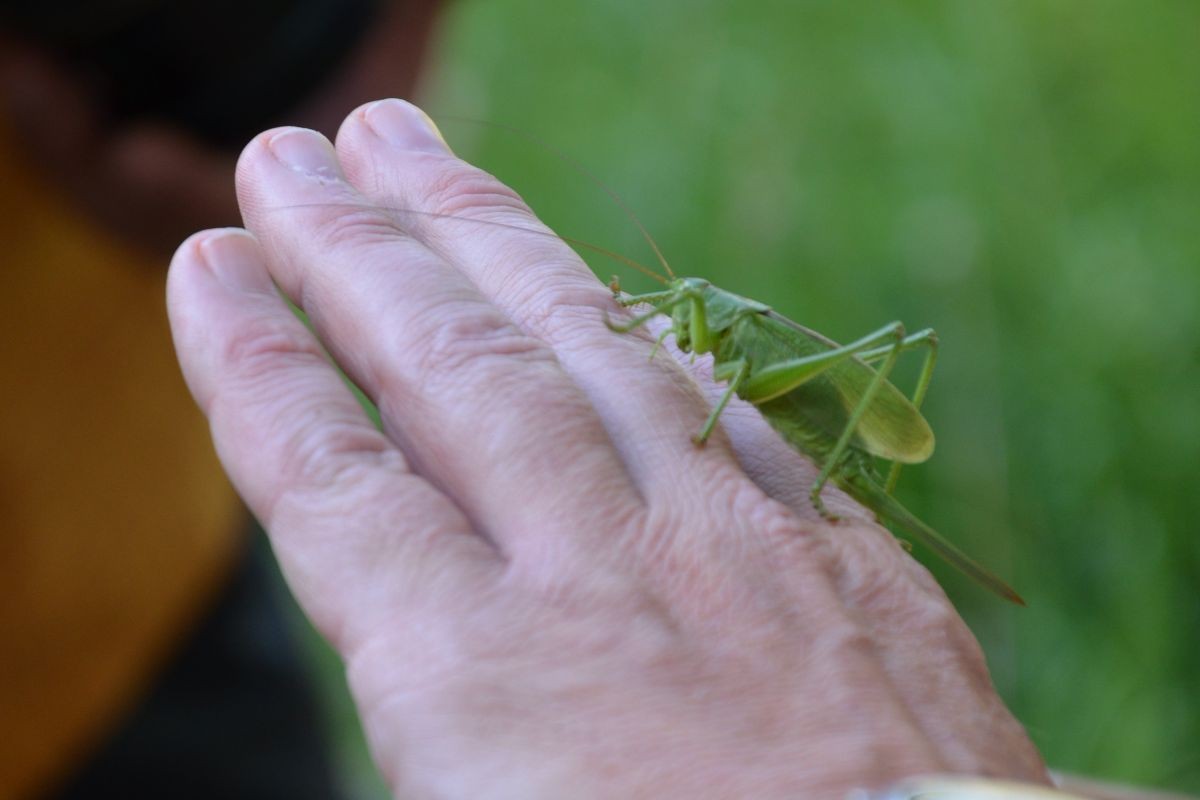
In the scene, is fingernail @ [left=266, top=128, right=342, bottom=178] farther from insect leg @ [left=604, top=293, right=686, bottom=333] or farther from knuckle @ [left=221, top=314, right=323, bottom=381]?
insect leg @ [left=604, top=293, right=686, bottom=333]

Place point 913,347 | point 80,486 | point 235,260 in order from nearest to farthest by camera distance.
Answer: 1. point 235,260
2. point 913,347
3. point 80,486

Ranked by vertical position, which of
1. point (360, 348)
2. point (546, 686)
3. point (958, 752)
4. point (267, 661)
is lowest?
point (267, 661)

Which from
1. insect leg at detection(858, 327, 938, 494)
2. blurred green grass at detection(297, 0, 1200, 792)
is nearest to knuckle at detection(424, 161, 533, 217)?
insect leg at detection(858, 327, 938, 494)

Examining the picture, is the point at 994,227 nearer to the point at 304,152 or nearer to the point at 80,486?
the point at 304,152

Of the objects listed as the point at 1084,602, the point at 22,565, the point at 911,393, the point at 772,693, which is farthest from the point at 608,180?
the point at 772,693

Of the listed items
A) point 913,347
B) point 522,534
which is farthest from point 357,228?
point 913,347

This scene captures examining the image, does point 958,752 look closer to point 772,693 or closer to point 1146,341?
point 772,693
